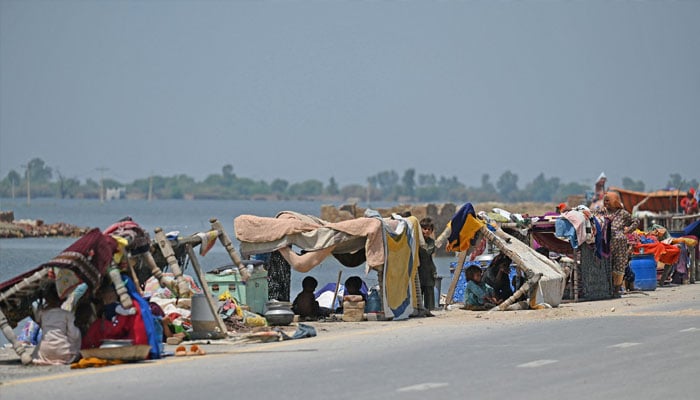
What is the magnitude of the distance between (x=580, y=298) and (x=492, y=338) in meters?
8.08

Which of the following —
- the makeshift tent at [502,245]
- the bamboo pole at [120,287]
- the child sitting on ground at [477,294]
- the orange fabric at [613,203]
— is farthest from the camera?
the orange fabric at [613,203]

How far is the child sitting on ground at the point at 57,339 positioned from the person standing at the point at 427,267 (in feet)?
25.4

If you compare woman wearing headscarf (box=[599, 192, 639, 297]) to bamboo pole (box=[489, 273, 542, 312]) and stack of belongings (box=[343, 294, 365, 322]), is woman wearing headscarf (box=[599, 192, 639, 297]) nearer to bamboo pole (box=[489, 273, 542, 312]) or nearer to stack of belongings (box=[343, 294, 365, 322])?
bamboo pole (box=[489, 273, 542, 312])

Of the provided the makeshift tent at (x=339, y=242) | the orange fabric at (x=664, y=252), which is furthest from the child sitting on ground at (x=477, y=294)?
the orange fabric at (x=664, y=252)

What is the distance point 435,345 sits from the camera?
1427 cm

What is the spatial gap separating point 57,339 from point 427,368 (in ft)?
12.9

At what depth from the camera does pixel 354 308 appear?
59.6 feet

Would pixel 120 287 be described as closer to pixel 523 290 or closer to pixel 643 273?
pixel 523 290

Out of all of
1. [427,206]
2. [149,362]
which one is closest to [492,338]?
[149,362]

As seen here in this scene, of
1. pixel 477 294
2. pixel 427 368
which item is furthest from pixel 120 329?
pixel 477 294

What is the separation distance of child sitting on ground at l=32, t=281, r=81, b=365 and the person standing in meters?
7.73

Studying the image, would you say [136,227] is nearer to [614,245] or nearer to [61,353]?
[61,353]

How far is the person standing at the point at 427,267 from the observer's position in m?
19.6

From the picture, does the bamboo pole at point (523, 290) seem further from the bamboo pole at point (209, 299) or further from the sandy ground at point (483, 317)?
the bamboo pole at point (209, 299)
